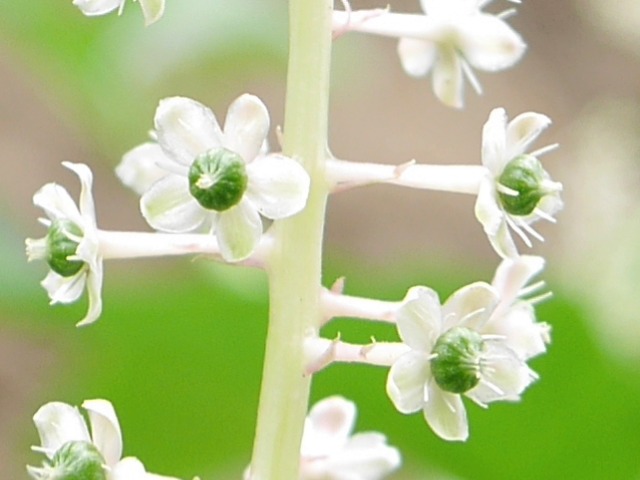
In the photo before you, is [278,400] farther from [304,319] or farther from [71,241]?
[71,241]

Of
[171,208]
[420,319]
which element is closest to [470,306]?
[420,319]

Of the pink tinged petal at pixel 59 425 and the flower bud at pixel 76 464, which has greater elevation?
the pink tinged petal at pixel 59 425

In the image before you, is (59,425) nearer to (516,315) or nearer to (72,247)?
(72,247)

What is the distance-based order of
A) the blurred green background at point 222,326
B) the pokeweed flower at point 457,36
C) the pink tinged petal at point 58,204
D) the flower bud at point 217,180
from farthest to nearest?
the blurred green background at point 222,326 < the pokeweed flower at point 457,36 < the pink tinged petal at point 58,204 < the flower bud at point 217,180

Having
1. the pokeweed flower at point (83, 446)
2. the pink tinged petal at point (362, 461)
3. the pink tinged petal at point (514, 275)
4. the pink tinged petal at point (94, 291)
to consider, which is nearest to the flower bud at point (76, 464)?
the pokeweed flower at point (83, 446)

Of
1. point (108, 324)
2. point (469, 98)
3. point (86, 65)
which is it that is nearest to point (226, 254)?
point (108, 324)

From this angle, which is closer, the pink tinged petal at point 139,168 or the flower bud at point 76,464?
the flower bud at point 76,464

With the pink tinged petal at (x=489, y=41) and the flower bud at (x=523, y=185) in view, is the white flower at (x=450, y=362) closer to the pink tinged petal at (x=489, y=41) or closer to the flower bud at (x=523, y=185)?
the flower bud at (x=523, y=185)
